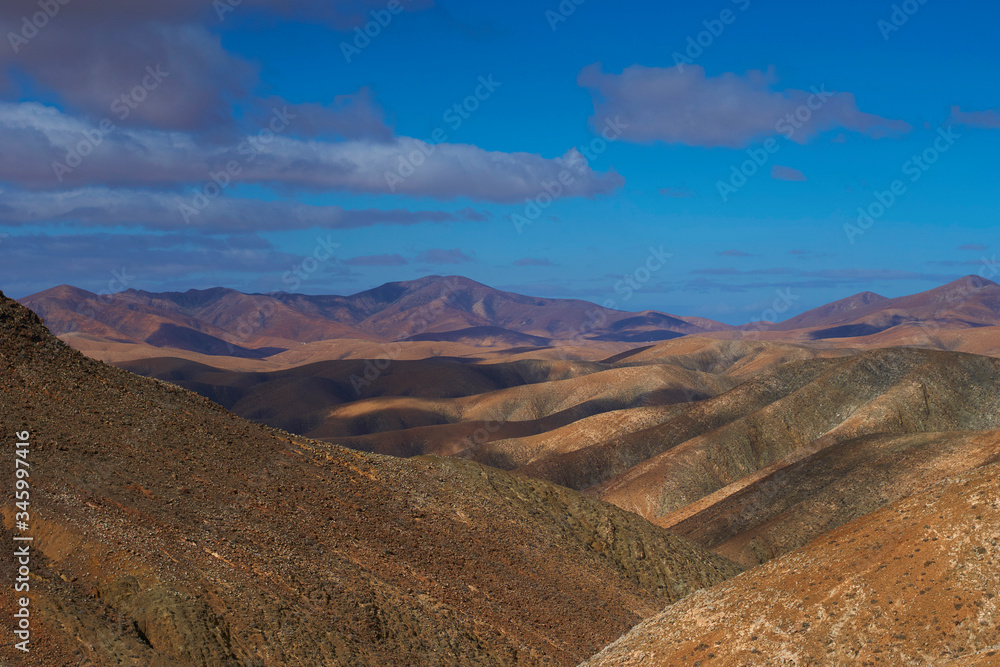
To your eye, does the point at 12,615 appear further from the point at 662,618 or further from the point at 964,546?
the point at 964,546

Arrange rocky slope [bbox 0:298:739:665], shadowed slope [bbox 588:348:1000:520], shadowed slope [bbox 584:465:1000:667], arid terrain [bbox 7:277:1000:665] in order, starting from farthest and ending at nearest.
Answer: shadowed slope [bbox 588:348:1000:520] → rocky slope [bbox 0:298:739:665] → arid terrain [bbox 7:277:1000:665] → shadowed slope [bbox 584:465:1000:667]

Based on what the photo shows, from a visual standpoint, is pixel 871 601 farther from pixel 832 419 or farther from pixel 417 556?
pixel 832 419

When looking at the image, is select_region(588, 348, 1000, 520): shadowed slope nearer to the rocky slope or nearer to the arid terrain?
the arid terrain

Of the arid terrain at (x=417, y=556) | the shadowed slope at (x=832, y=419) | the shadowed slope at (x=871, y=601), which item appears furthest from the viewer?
the shadowed slope at (x=832, y=419)

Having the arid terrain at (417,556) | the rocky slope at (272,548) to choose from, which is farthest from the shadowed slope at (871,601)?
the rocky slope at (272,548)

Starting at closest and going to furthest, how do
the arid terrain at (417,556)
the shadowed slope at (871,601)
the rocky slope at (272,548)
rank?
1. the shadowed slope at (871,601)
2. the arid terrain at (417,556)
3. the rocky slope at (272,548)

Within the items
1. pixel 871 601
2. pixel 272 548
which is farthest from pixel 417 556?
pixel 871 601

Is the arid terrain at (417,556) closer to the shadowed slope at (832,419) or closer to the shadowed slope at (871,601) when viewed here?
the shadowed slope at (871,601)

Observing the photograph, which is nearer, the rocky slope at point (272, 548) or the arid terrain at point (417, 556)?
the arid terrain at point (417, 556)

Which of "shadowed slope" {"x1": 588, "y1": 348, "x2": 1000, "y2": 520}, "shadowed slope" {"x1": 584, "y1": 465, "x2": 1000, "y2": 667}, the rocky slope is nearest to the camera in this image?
"shadowed slope" {"x1": 584, "y1": 465, "x2": 1000, "y2": 667}

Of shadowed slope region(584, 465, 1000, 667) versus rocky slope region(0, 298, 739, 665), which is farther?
rocky slope region(0, 298, 739, 665)

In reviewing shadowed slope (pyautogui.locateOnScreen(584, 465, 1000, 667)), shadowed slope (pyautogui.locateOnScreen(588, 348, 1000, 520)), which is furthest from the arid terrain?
shadowed slope (pyautogui.locateOnScreen(588, 348, 1000, 520))
